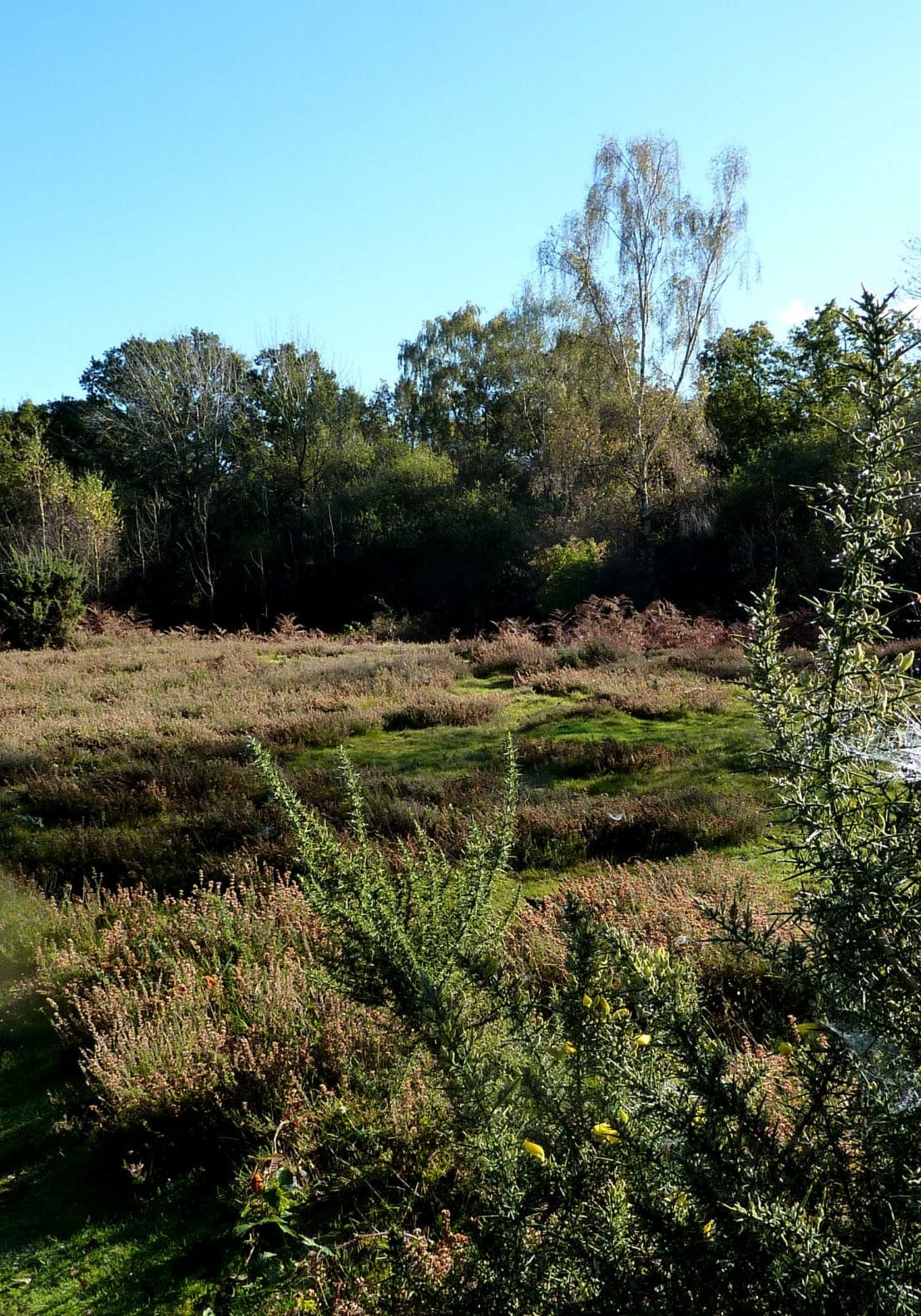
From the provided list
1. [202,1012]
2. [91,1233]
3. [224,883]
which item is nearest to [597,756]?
[224,883]

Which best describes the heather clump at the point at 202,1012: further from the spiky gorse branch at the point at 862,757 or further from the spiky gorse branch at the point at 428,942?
the spiky gorse branch at the point at 862,757

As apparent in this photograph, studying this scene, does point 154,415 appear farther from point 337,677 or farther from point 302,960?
point 302,960

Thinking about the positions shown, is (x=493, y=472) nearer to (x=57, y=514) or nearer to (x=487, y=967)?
(x=57, y=514)

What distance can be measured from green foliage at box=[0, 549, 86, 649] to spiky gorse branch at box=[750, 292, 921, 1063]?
2175 centimetres

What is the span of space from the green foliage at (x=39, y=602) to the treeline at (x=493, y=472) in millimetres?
4859

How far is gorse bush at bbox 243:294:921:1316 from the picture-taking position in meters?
1.31

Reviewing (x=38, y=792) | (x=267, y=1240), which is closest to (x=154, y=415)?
(x=38, y=792)

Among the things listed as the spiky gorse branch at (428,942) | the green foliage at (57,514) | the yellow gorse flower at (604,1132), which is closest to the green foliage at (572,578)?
the green foliage at (57,514)

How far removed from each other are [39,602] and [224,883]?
1798 centimetres

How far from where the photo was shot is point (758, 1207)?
127 cm

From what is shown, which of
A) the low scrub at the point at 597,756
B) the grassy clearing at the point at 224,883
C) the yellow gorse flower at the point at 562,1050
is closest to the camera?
the yellow gorse flower at the point at 562,1050

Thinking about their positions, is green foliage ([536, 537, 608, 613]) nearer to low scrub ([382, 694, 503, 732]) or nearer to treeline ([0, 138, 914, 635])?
treeline ([0, 138, 914, 635])

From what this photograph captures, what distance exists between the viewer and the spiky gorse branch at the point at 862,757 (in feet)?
4.34

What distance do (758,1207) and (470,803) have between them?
527 cm
